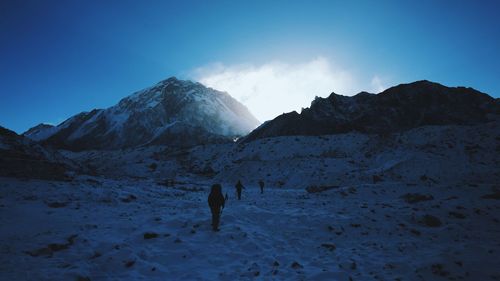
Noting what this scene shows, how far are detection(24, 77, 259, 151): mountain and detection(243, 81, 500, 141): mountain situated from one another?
47.8m

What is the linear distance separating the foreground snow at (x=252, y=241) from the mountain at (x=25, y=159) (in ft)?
25.0

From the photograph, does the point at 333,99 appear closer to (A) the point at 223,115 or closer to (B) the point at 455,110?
(B) the point at 455,110

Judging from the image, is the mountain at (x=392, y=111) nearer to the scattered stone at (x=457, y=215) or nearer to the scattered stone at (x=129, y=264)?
the scattered stone at (x=457, y=215)

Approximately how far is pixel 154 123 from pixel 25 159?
12588 cm

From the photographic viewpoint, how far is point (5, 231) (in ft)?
36.2

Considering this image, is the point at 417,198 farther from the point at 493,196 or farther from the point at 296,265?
the point at 296,265

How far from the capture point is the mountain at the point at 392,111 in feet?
222

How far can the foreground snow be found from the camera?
8.26 meters

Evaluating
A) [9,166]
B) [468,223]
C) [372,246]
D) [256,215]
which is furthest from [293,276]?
[9,166]

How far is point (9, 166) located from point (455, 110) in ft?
275

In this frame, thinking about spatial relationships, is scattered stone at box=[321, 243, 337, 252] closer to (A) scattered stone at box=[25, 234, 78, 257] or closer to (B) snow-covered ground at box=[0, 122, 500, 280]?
(B) snow-covered ground at box=[0, 122, 500, 280]

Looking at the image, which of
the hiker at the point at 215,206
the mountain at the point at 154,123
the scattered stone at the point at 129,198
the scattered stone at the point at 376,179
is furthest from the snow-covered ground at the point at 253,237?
the mountain at the point at 154,123

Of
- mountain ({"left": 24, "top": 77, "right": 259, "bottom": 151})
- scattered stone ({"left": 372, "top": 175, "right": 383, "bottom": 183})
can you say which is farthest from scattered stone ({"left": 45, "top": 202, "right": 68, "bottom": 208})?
mountain ({"left": 24, "top": 77, "right": 259, "bottom": 151})

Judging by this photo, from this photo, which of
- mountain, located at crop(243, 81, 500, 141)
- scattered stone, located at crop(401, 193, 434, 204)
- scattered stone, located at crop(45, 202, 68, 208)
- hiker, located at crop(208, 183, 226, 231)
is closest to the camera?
hiker, located at crop(208, 183, 226, 231)
